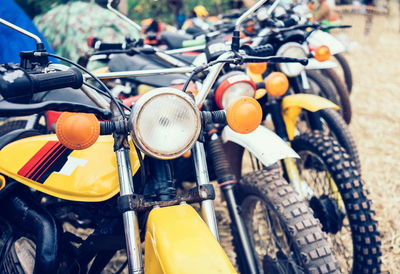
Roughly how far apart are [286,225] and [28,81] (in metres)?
1.13

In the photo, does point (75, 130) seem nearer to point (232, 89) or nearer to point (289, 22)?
point (232, 89)

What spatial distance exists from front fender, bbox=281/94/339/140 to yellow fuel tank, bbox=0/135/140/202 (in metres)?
1.03

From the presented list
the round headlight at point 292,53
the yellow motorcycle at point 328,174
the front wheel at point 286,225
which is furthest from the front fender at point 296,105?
the front wheel at point 286,225

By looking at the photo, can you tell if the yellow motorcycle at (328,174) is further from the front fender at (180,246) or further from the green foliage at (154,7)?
the green foliage at (154,7)

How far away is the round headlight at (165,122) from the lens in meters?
1.17

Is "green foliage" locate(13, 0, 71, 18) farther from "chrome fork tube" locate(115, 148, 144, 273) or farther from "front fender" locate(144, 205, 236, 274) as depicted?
"front fender" locate(144, 205, 236, 274)

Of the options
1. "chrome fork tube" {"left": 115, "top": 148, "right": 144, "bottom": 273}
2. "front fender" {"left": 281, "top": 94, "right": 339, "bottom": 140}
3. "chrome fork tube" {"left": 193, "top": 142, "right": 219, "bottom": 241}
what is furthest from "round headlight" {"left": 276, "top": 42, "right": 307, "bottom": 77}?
"chrome fork tube" {"left": 115, "top": 148, "right": 144, "bottom": 273}

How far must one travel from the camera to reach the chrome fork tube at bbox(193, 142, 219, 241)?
142 centimetres

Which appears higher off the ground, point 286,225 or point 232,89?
point 232,89

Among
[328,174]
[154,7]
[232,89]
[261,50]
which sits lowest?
[328,174]

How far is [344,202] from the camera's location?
200 centimetres

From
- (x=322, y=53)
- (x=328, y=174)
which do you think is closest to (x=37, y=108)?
(x=328, y=174)

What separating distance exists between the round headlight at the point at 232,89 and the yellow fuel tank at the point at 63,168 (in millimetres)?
516

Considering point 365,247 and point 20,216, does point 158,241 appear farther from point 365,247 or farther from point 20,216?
point 365,247
